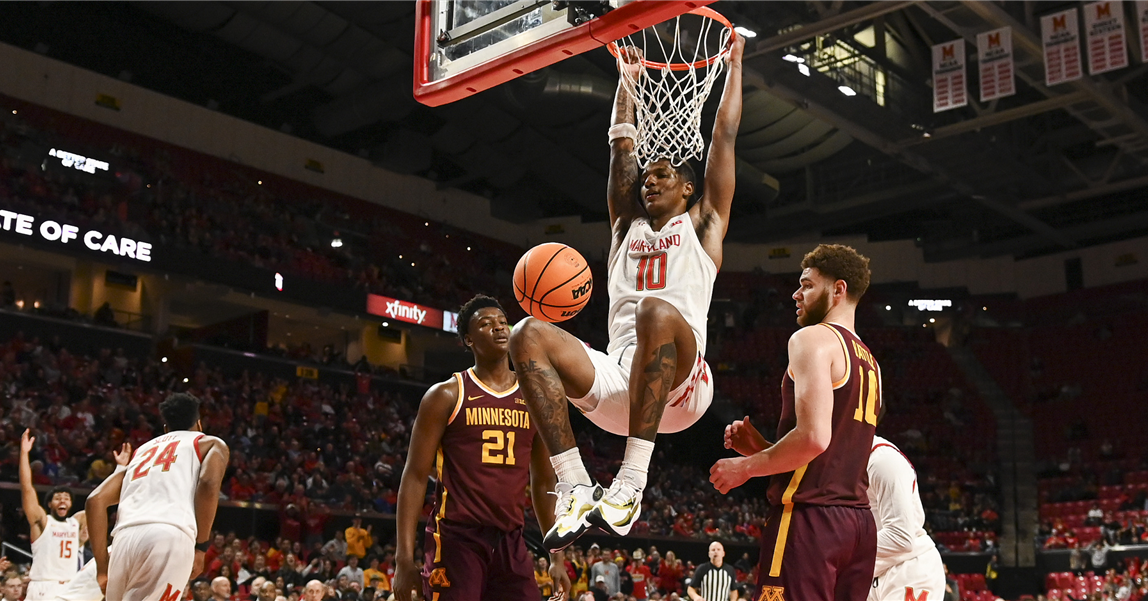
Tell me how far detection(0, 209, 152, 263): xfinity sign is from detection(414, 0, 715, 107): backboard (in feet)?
48.3

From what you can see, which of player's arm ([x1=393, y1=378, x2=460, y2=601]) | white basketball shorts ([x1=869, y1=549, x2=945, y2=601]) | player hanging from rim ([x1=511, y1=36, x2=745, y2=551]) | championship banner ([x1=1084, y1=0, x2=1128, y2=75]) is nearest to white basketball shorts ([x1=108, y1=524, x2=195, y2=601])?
player's arm ([x1=393, y1=378, x2=460, y2=601])

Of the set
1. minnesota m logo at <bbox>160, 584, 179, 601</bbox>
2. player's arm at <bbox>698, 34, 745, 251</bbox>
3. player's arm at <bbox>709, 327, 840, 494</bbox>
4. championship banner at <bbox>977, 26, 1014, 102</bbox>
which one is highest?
championship banner at <bbox>977, 26, 1014, 102</bbox>

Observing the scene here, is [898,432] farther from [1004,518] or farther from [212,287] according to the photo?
[212,287]

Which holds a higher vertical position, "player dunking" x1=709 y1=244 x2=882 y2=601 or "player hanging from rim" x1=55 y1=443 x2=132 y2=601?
"player dunking" x1=709 y1=244 x2=882 y2=601

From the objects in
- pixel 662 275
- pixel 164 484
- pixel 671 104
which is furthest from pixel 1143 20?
pixel 164 484

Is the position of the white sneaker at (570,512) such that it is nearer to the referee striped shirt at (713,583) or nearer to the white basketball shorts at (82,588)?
the white basketball shorts at (82,588)

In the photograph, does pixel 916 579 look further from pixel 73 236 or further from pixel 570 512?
pixel 73 236

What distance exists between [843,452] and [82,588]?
6.21 m

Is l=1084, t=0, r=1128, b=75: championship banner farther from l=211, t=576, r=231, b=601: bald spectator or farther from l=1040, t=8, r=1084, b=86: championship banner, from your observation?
l=211, t=576, r=231, b=601: bald spectator

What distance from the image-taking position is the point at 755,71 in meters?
18.0

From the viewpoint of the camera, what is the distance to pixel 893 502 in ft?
20.9

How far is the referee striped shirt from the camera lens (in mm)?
11086

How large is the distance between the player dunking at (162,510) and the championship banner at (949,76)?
44.9 feet

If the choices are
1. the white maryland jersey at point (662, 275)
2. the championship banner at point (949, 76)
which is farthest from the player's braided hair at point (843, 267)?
the championship banner at point (949, 76)
